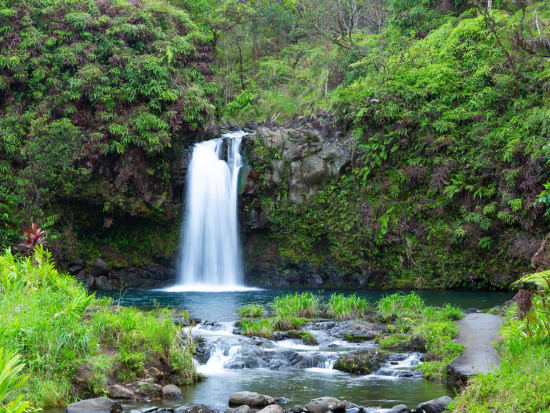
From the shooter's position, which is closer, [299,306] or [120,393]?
[120,393]

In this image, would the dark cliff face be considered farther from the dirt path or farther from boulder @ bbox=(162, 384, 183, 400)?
boulder @ bbox=(162, 384, 183, 400)

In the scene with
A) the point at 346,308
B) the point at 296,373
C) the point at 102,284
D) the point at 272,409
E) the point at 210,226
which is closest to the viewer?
the point at 272,409

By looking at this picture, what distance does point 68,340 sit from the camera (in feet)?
23.4

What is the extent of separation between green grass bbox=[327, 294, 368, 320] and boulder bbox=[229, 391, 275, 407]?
19.1 ft

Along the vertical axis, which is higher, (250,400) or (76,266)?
(76,266)

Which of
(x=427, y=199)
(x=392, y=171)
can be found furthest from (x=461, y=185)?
(x=392, y=171)

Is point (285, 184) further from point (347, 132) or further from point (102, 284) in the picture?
point (102, 284)

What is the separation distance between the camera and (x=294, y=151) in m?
21.5

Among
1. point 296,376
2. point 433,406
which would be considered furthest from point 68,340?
point 433,406

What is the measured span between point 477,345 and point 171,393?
16.2ft

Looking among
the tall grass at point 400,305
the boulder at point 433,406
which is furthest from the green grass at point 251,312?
the boulder at point 433,406

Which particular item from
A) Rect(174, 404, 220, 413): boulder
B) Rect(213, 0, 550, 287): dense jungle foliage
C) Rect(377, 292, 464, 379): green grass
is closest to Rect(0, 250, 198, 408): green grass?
Rect(174, 404, 220, 413): boulder

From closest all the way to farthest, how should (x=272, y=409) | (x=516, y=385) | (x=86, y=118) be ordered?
1. (x=516, y=385)
2. (x=272, y=409)
3. (x=86, y=118)

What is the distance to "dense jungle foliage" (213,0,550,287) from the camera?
17627 mm
